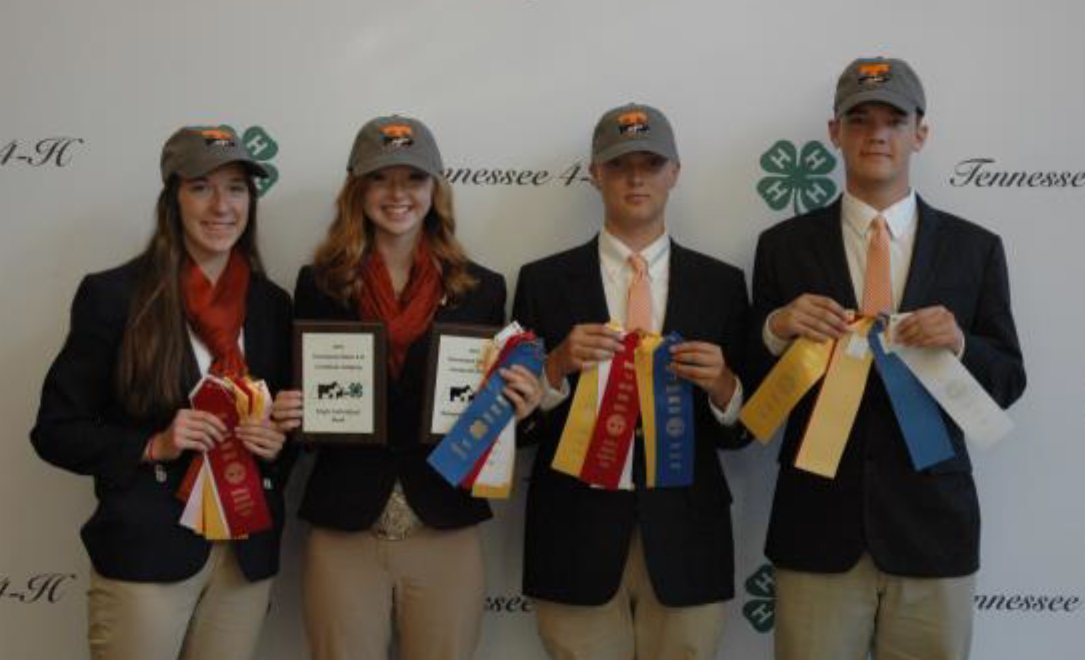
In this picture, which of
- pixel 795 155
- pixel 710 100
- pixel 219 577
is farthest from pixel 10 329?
pixel 795 155

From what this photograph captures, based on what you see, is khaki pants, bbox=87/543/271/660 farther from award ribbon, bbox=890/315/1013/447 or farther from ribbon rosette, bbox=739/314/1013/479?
award ribbon, bbox=890/315/1013/447

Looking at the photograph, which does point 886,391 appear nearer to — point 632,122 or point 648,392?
point 648,392

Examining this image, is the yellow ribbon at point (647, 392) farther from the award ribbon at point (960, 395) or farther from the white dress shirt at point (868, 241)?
the award ribbon at point (960, 395)

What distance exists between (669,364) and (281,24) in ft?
4.39

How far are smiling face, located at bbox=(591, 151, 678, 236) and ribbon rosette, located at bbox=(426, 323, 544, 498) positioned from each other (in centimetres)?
38

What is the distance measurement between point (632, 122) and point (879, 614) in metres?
1.19

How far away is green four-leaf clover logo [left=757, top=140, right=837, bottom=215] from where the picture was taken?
2.44 m

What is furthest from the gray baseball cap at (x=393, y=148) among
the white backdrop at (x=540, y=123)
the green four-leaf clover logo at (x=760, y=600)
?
the green four-leaf clover logo at (x=760, y=600)

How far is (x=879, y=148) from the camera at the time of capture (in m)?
2.04

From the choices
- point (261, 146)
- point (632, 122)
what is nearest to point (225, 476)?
point (261, 146)

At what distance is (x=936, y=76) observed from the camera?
2.43 meters

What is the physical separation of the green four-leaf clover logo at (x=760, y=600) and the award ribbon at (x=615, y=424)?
27.6 inches

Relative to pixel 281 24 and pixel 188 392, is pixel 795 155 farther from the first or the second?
pixel 188 392

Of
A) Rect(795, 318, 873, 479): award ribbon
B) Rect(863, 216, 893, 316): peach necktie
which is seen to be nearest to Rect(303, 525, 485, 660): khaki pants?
Rect(795, 318, 873, 479): award ribbon
